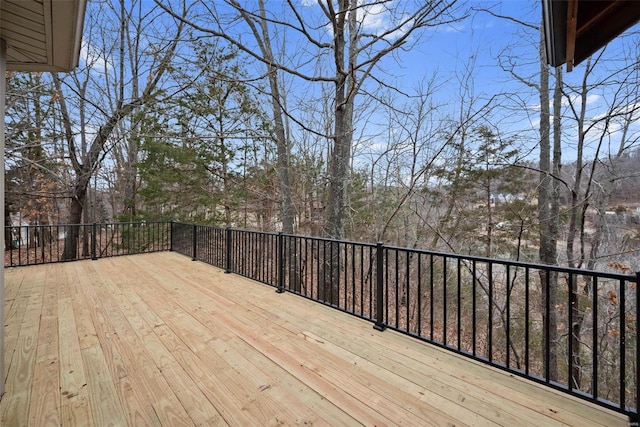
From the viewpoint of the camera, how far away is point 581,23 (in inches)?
71.6

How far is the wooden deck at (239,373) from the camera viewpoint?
1.62m

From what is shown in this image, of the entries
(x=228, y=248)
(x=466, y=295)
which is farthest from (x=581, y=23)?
(x=466, y=295)

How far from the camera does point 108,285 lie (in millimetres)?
4184

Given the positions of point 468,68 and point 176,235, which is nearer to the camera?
point 468,68

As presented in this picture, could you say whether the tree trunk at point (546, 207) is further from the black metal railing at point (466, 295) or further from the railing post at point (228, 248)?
the railing post at point (228, 248)

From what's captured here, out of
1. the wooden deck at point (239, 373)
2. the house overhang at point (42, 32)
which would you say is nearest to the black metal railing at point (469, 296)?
the wooden deck at point (239, 373)

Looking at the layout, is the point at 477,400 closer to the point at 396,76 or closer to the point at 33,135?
the point at 396,76

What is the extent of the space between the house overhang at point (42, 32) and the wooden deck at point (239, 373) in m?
2.32

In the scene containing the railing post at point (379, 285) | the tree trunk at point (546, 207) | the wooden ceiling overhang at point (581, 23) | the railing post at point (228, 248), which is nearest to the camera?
the wooden ceiling overhang at point (581, 23)

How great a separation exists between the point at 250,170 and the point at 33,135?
5856 mm

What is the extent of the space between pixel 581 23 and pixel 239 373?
3.24 m

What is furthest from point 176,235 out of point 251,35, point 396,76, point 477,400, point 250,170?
point 477,400

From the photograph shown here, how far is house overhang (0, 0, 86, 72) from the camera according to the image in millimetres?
1664

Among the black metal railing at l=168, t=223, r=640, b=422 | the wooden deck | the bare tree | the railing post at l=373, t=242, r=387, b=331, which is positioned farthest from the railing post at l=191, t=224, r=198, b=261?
the railing post at l=373, t=242, r=387, b=331
